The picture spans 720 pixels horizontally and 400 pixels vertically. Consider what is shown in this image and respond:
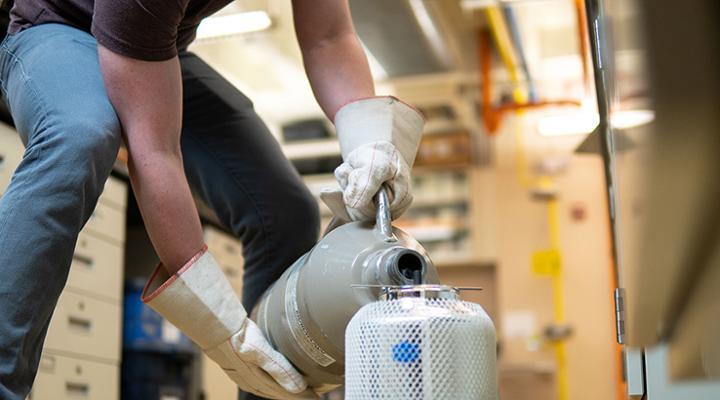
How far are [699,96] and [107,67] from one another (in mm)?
838

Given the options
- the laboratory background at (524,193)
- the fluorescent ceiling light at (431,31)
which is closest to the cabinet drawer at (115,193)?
the laboratory background at (524,193)

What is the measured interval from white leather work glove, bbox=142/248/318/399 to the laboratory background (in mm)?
479

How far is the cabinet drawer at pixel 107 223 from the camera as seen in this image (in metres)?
2.11

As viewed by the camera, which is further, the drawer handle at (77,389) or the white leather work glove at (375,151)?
the drawer handle at (77,389)

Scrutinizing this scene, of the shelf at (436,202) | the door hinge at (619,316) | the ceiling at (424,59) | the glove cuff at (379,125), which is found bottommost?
the shelf at (436,202)

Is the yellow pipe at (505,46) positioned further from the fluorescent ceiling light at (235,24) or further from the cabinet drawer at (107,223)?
the cabinet drawer at (107,223)

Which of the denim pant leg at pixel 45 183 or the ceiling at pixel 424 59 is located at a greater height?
the ceiling at pixel 424 59

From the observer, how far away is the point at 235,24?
340cm

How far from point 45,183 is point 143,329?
1.46m

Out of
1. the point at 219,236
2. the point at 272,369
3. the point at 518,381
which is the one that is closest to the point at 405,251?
the point at 272,369

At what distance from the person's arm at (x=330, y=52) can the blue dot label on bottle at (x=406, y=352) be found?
0.60m

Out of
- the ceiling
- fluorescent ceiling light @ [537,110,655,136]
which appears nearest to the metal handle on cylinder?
the ceiling

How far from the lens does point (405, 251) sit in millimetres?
1016

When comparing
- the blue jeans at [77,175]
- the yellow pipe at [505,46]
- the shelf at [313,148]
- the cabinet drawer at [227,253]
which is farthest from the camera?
the shelf at [313,148]
